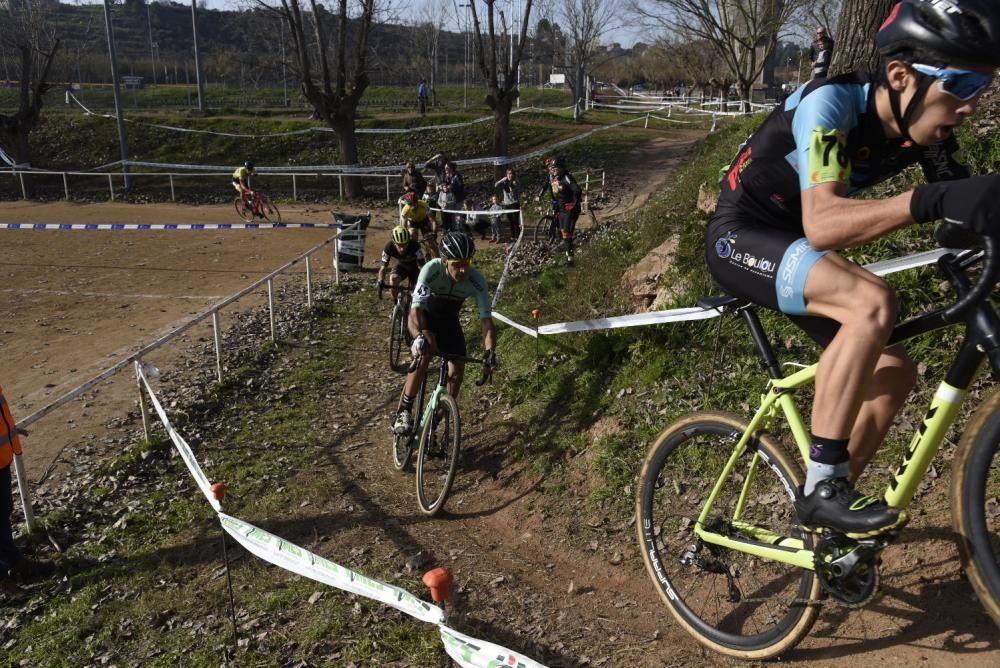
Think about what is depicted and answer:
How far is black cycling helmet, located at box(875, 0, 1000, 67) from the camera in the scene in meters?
2.32

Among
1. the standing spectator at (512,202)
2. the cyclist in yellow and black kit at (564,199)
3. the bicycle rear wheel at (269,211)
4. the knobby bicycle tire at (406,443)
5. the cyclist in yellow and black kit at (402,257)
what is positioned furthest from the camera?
the bicycle rear wheel at (269,211)

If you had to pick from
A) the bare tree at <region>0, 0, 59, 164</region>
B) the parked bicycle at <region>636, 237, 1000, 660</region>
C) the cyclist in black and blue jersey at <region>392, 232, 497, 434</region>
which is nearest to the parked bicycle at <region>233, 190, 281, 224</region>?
the bare tree at <region>0, 0, 59, 164</region>

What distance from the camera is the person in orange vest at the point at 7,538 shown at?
5.75m

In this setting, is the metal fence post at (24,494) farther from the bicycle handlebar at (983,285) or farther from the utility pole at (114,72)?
the utility pole at (114,72)

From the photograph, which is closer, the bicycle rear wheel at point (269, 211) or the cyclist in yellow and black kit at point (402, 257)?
the cyclist in yellow and black kit at point (402, 257)

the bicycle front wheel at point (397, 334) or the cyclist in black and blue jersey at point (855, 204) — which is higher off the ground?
the cyclist in black and blue jersey at point (855, 204)

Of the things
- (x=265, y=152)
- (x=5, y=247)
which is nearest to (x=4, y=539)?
(x=5, y=247)

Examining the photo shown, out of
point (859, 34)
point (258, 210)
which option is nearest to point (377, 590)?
point (859, 34)

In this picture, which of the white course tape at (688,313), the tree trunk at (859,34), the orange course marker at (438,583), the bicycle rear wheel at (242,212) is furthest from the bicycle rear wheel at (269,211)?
the orange course marker at (438,583)

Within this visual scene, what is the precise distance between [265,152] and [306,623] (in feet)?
113

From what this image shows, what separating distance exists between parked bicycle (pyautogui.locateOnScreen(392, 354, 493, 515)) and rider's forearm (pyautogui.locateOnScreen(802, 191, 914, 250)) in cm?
397

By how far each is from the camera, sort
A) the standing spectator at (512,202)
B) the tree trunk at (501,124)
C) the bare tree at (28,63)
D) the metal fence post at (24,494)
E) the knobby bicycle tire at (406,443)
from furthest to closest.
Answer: the bare tree at (28,63), the tree trunk at (501,124), the standing spectator at (512,202), the knobby bicycle tire at (406,443), the metal fence post at (24,494)

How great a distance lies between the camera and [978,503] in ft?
8.36

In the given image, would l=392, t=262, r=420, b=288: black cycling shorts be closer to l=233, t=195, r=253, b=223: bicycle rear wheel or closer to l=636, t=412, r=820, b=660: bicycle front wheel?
l=636, t=412, r=820, b=660: bicycle front wheel
